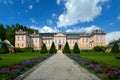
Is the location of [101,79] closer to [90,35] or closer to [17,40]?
[17,40]

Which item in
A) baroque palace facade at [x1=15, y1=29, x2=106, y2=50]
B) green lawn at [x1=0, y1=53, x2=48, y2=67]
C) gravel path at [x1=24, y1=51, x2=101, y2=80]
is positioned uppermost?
baroque palace facade at [x1=15, y1=29, x2=106, y2=50]

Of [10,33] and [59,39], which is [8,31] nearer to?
[10,33]

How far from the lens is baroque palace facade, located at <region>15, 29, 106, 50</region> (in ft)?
208

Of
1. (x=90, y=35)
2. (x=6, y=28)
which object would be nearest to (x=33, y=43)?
(x=6, y=28)

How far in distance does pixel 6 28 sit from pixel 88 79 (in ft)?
205

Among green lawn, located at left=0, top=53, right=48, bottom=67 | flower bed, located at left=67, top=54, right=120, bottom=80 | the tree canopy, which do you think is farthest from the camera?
the tree canopy

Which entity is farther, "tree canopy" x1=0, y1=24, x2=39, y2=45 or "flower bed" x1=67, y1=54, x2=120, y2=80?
"tree canopy" x1=0, y1=24, x2=39, y2=45

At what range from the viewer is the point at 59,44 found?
7400cm

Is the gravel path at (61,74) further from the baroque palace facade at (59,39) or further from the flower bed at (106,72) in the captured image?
the baroque palace facade at (59,39)

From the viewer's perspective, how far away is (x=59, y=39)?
73.9 meters

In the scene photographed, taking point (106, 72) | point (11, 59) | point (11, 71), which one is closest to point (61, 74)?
point (106, 72)

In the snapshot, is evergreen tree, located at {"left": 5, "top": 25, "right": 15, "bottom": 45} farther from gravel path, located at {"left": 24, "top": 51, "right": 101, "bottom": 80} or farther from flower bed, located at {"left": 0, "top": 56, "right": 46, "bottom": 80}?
gravel path, located at {"left": 24, "top": 51, "right": 101, "bottom": 80}

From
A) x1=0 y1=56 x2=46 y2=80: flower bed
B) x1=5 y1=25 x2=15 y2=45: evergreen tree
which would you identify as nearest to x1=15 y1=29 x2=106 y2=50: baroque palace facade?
x1=5 y1=25 x2=15 y2=45: evergreen tree

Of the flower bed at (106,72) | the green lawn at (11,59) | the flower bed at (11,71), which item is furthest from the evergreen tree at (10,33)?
the flower bed at (106,72)
